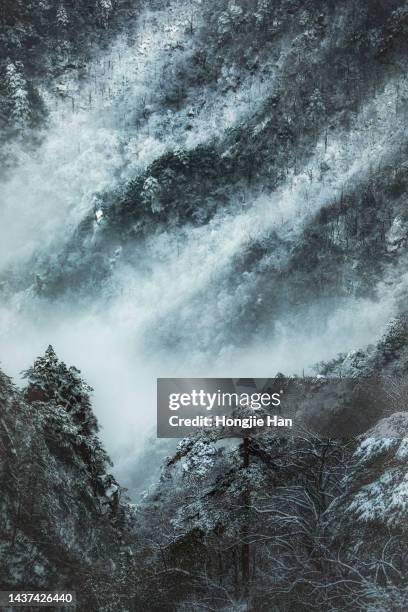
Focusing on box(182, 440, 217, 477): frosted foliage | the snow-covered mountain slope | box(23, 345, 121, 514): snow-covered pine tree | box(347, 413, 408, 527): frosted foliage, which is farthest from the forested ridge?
A: box(23, 345, 121, 514): snow-covered pine tree

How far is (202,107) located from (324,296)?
10466mm

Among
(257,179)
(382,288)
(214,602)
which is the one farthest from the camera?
(257,179)

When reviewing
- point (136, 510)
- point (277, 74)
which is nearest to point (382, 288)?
point (277, 74)

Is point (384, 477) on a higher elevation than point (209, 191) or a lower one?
lower

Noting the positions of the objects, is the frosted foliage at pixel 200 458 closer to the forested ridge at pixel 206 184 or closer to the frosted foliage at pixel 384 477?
the frosted foliage at pixel 384 477

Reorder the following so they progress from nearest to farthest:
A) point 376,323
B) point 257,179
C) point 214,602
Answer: point 214,602 < point 376,323 < point 257,179

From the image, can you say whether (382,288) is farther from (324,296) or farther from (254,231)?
(254,231)

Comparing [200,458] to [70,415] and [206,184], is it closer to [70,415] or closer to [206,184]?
[70,415]

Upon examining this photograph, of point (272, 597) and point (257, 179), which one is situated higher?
point (257, 179)

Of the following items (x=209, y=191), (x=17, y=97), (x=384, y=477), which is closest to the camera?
(x=384, y=477)

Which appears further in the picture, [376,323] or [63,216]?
[63,216]

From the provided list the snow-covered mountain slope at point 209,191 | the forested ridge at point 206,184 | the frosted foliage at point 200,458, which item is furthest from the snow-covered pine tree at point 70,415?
the snow-covered mountain slope at point 209,191

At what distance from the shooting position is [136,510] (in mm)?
11680

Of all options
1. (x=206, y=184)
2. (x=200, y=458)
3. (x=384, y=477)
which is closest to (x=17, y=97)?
(x=206, y=184)
